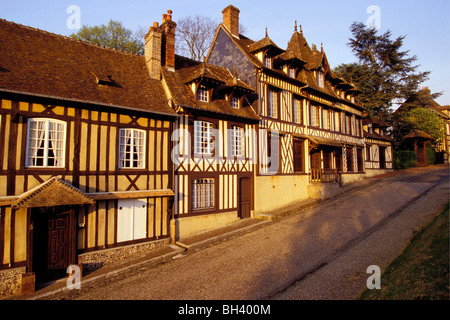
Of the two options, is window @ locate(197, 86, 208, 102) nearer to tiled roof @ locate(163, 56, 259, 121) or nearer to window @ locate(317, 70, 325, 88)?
tiled roof @ locate(163, 56, 259, 121)

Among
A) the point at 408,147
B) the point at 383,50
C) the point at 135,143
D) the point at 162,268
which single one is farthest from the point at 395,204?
the point at 383,50

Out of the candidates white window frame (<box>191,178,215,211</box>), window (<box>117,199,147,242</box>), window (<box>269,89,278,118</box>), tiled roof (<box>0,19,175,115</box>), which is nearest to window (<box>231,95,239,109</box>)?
window (<box>269,89,278,118</box>)

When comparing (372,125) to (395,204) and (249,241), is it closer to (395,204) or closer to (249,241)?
(395,204)

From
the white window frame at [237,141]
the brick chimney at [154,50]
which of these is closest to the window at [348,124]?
the white window frame at [237,141]

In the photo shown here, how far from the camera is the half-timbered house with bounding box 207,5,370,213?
13.2 metres

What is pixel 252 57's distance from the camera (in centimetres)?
1352

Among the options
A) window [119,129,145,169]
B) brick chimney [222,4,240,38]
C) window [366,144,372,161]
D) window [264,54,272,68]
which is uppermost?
brick chimney [222,4,240,38]

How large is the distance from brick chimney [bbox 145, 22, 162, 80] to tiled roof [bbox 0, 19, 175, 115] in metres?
0.33

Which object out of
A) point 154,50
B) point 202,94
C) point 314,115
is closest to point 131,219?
point 202,94

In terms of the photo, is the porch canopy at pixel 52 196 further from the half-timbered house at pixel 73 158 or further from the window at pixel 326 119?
the window at pixel 326 119

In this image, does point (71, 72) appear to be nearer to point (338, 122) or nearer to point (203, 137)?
point (203, 137)

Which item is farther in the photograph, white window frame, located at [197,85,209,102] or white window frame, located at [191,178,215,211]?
white window frame, located at [197,85,209,102]

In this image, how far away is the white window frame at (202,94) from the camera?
1115 centimetres

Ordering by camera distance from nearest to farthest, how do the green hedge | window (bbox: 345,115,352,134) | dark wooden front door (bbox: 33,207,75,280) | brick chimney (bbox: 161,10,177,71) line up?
dark wooden front door (bbox: 33,207,75,280), brick chimney (bbox: 161,10,177,71), window (bbox: 345,115,352,134), the green hedge
